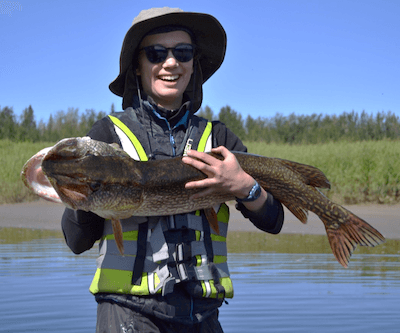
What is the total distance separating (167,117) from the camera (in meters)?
2.95

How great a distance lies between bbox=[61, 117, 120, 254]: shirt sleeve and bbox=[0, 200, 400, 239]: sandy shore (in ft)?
32.3

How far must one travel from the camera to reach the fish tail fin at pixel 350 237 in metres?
2.93

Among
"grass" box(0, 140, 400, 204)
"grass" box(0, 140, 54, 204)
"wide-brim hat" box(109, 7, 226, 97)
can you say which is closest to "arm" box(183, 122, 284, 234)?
"wide-brim hat" box(109, 7, 226, 97)

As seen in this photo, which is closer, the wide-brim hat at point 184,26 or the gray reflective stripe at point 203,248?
the gray reflective stripe at point 203,248

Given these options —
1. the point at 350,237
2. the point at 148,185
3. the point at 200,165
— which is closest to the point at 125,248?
the point at 148,185

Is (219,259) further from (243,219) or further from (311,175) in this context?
(243,219)

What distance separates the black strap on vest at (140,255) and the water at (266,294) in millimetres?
2892

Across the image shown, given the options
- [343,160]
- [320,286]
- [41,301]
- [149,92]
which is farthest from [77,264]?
[343,160]

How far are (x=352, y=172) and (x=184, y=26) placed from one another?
14590mm

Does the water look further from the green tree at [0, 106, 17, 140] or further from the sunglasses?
the green tree at [0, 106, 17, 140]

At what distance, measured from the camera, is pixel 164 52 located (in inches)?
115

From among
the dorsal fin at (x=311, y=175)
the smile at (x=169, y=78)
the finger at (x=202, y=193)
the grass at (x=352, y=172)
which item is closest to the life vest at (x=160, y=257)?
the finger at (x=202, y=193)

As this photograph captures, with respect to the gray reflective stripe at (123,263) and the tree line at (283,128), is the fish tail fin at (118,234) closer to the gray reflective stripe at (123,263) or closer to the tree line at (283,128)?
the gray reflective stripe at (123,263)

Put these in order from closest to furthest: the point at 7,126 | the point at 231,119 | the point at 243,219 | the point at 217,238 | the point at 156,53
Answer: the point at 217,238, the point at 156,53, the point at 243,219, the point at 7,126, the point at 231,119
